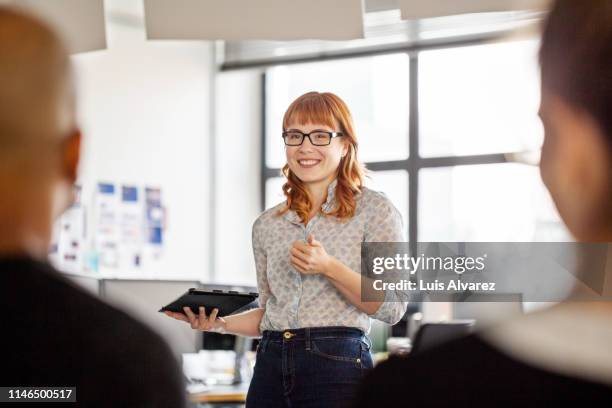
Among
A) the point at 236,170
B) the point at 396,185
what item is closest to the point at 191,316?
the point at 396,185

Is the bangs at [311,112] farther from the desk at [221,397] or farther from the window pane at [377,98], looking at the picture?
the window pane at [377,98]

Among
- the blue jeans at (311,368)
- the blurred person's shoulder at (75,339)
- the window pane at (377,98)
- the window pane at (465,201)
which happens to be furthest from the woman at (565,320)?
the window pane at (377,98)

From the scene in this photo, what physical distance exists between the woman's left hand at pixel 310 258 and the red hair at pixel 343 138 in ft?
0.50

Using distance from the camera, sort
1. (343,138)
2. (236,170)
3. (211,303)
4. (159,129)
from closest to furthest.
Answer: (343,138)
(211,303)
(159,129)
(236,170)

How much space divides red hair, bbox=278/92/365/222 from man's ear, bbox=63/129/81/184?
146 centimetres

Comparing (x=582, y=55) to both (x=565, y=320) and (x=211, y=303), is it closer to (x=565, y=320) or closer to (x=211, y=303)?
(x=565, y=320)

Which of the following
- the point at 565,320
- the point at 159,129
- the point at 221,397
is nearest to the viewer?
the point at 565,320

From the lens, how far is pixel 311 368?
200 centimetres

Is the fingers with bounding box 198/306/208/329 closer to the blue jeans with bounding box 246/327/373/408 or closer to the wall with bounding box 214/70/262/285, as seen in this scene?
the blue jeans with bounding box 246/327/373/408

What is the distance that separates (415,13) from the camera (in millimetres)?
2660

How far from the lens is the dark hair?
1.74ft

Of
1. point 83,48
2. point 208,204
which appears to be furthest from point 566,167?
point 208,204

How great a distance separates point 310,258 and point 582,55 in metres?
1.52

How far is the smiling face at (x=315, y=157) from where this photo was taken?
7.14ft
